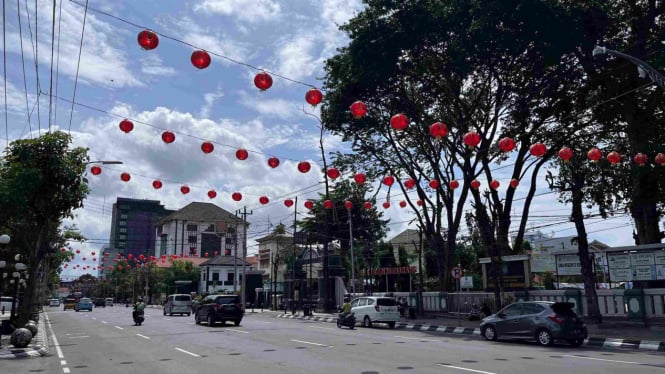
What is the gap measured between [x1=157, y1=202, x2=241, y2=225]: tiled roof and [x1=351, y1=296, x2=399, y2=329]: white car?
272 feet

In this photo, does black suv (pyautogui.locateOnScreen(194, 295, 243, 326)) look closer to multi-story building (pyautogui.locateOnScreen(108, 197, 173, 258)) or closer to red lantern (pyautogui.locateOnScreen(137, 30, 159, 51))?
red lantern (pyautogui.locateOnScreen(137, 30, 159, 51))

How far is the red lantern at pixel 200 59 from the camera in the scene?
36.5 ft

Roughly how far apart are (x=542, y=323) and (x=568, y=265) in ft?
27.2

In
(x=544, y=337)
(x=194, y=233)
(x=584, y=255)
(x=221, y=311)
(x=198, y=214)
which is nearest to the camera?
(x=544, y=337)

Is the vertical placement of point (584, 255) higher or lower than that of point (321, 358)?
higher

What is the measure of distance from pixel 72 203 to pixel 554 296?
21.2 m

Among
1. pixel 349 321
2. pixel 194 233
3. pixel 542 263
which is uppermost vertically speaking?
pixel 194 233

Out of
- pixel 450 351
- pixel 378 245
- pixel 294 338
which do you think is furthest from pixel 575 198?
pixel 378 245

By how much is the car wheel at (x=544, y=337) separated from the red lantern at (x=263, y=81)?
12.1 m

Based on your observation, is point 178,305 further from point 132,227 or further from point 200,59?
point 132,227

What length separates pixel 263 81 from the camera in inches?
479

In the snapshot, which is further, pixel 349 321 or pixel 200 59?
pixel 349 321

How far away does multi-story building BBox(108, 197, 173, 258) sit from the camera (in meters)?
166

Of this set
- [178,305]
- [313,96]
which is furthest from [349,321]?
[178,305]
